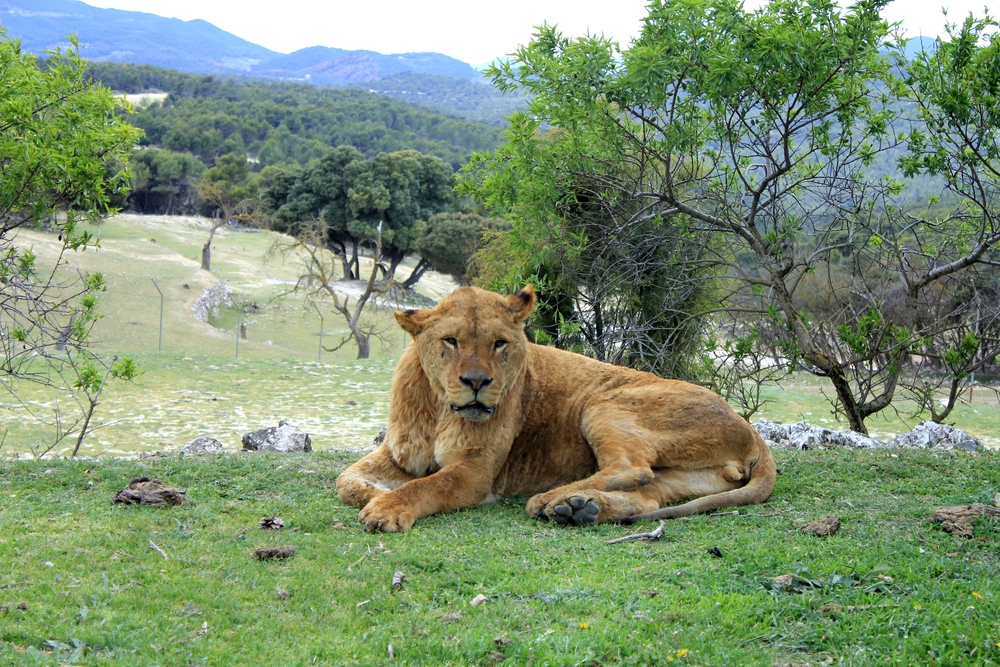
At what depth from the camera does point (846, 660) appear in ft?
11.7

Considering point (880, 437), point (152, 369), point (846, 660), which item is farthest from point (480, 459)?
point (152, 369)

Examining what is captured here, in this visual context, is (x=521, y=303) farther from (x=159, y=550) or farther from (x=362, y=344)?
(x=362, y=344)

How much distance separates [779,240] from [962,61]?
8.56 ft

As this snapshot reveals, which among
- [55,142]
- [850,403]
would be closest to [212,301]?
[55,142]

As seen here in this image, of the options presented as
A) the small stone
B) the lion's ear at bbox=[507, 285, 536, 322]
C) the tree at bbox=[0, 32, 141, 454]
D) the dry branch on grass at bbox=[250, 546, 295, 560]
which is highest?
the tree at bbox=[0, 32, 141, 454]

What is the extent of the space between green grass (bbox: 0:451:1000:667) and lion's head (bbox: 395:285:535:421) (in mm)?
882

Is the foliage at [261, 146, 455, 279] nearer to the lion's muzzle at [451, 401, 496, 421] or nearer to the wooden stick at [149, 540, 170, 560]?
the lion's muzzle at [451, 401, 496, 421]

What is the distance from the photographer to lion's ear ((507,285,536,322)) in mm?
6773

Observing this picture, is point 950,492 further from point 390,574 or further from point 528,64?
point 528,64

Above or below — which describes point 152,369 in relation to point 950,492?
below

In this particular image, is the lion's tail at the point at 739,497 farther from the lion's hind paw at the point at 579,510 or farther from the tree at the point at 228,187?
the tree at the point at 228,187

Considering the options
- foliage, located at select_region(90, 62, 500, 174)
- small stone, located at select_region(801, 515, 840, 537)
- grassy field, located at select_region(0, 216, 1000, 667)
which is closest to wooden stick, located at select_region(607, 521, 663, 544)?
grassy field, located at select_region(0, 216, 1000, 667)

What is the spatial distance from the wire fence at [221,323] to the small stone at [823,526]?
95.9 feet

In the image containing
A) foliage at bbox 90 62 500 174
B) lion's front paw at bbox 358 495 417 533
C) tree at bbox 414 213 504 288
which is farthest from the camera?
foliage at bbox 90 62 500 174
